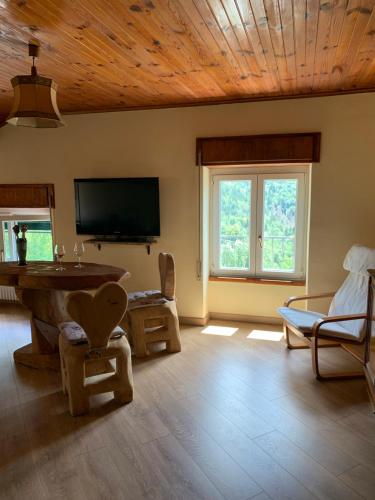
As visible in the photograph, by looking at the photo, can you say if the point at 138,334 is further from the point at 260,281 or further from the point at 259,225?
the point at 259,225

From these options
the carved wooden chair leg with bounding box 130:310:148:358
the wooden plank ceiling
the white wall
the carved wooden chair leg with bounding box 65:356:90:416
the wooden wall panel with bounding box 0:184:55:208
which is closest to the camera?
the wooden plank ceiling

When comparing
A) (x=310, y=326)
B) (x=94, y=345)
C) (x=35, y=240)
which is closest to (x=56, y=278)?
(x=94, y=345)

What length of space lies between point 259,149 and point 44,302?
8.63ft

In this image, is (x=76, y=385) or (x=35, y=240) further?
(x=35, y=240)

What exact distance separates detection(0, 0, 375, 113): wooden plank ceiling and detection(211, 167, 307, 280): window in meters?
0.94

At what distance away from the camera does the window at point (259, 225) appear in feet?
13.0

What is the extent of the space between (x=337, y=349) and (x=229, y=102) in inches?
110

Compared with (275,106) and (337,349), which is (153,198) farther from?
(337,349)

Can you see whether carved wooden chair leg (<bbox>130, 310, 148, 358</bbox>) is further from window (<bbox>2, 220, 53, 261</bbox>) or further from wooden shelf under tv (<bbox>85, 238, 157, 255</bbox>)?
window (<bbox>2, 220, 53, 261</bbox>)

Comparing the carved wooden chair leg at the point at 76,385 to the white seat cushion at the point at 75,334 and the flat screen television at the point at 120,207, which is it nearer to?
the white seat cushion at the point at 75,334

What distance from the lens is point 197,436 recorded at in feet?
7.02

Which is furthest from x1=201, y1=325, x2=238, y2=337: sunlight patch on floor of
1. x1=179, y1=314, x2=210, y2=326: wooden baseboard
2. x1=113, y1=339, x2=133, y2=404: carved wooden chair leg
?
x1=113, y1=339, x2=133, y2=404: carved wooden chair leg

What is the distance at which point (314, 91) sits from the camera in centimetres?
345

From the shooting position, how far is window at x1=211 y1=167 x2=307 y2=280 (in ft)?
13.0
